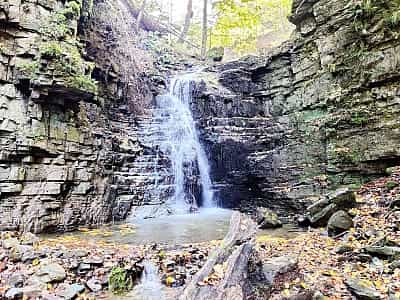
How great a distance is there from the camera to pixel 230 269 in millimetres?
3496

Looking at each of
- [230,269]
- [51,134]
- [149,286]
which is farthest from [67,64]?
[230,269]

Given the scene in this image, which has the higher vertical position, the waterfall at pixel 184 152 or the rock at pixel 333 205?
the waterfall at pixel 184 152

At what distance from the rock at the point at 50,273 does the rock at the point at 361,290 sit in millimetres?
4047

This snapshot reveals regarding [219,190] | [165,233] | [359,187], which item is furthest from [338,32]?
[165,233]

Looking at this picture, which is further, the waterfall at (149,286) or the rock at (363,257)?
the rock at (363,257)

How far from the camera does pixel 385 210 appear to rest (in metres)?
6.43

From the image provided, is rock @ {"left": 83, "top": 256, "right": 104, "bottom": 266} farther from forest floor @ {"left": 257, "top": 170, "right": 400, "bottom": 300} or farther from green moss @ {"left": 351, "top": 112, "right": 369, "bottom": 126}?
green moss @ {"left": 351, "top": 112, "right": 369, "bottom": 126}

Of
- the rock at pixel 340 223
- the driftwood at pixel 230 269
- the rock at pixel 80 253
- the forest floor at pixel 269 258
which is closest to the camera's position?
the driftwood at pixel 230 269

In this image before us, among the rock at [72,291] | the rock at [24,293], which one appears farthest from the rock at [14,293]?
the rock at [72,291]

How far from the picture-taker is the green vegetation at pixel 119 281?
452 centimetres

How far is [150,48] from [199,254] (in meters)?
13.6

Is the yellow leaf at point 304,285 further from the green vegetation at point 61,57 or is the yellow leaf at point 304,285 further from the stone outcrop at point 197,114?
the green vegetation at point 61,57

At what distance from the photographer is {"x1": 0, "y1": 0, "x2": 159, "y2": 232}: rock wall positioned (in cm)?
747

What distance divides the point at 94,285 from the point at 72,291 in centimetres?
36
